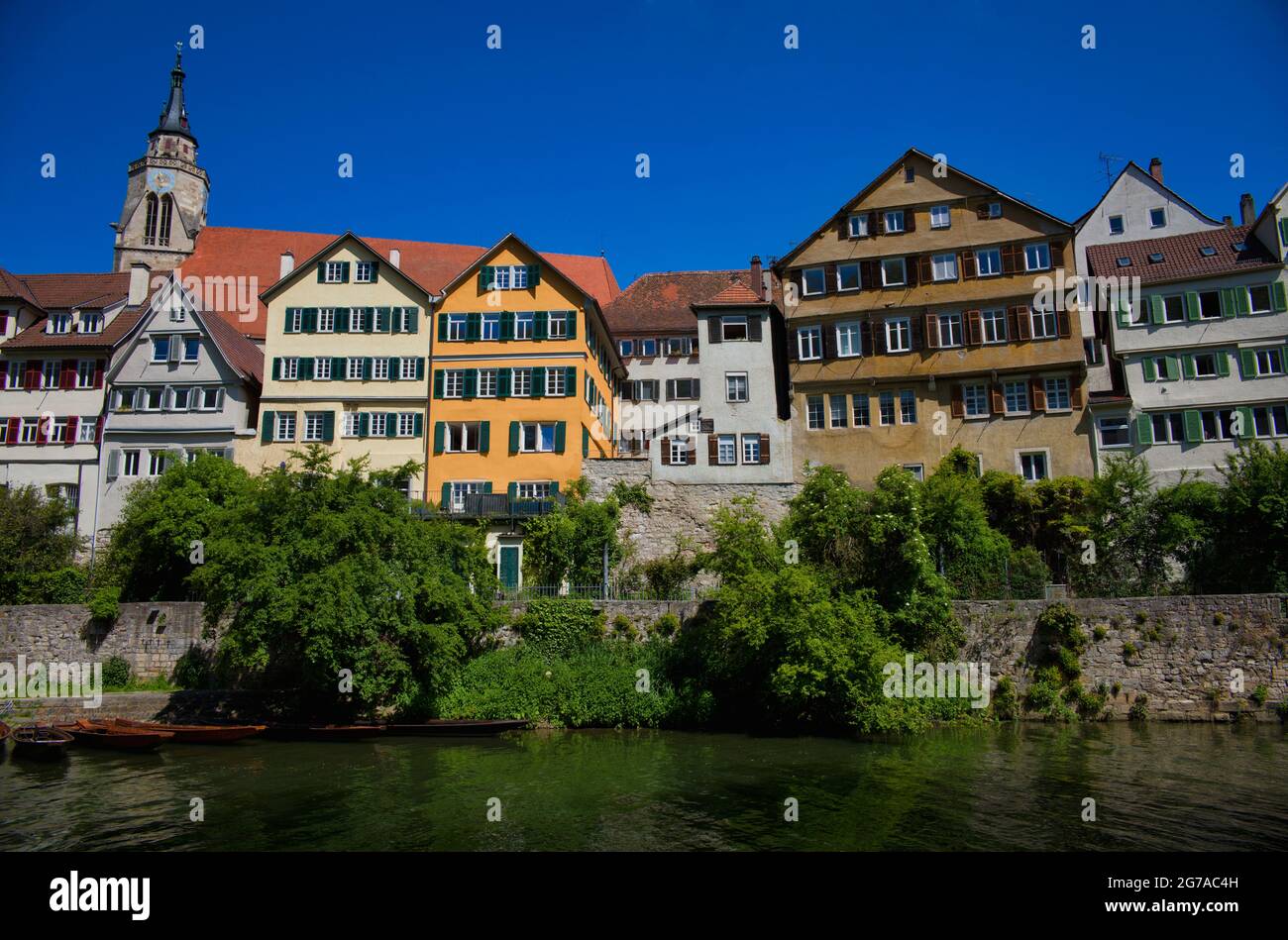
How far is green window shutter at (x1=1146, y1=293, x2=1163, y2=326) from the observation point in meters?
37.6

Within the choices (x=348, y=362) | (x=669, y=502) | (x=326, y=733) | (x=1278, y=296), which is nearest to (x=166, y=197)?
(x=348, y=362)

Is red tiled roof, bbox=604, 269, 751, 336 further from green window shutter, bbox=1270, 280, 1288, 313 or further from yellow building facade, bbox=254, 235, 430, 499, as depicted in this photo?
green window shutter, bbox=1270, 280, 1288, 313

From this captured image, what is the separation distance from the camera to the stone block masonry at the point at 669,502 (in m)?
35.7

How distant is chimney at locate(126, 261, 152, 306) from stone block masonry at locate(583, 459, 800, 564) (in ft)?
89.6

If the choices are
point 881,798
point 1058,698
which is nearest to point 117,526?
point 881,798

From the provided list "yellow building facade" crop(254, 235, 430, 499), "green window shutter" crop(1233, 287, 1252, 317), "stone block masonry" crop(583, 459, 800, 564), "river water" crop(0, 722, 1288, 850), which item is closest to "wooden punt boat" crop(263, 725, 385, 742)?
"river water" crop(0, 722, 1288, 850)

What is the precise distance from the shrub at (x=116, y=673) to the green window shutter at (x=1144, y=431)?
3882 cm

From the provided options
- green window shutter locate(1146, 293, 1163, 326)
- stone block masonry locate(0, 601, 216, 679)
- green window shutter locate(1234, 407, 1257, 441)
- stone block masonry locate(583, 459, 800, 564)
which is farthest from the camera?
green window shutter locate(1146, 293, 1163, 326)

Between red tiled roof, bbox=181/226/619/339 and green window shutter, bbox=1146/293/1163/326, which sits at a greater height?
red tiled roof, bbox=181/226/619/339

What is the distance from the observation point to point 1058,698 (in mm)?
26656

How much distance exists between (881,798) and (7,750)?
23598 mm

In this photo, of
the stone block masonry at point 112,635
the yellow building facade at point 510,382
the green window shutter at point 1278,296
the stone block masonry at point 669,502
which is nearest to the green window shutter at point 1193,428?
the green window shutter at point 1278,296

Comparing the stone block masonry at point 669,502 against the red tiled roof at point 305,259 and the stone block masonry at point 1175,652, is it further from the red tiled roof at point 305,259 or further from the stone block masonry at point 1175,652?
the red tiled roof at point 305,259

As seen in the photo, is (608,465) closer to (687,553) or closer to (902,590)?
(687,553)
